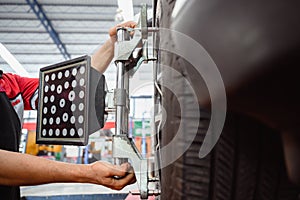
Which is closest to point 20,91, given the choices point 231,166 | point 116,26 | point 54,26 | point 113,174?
point 116,26

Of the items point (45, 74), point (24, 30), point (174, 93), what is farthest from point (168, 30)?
point (24, 30)

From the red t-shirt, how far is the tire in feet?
3.00

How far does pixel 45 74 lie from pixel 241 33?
1.72 ft

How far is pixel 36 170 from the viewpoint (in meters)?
0.67

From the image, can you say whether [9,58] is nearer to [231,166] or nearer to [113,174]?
[113,174]

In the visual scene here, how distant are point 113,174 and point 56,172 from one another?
0.13 m

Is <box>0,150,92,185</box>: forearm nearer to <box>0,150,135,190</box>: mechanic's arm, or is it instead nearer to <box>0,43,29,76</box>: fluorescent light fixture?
<box>0,150,135,190</box>: mechanic's arm

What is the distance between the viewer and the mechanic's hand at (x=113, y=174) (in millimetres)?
620

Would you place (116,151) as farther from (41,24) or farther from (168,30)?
(41,24)

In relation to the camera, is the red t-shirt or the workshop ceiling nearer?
the red t-shirt

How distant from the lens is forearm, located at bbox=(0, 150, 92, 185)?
0.65 m

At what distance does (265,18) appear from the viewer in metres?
0.29

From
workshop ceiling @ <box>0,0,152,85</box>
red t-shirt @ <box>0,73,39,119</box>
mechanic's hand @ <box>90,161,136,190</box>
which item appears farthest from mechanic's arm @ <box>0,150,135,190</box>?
workshop ceiling @ <box>0,0,152,85</box>

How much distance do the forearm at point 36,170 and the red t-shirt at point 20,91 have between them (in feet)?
1.67
